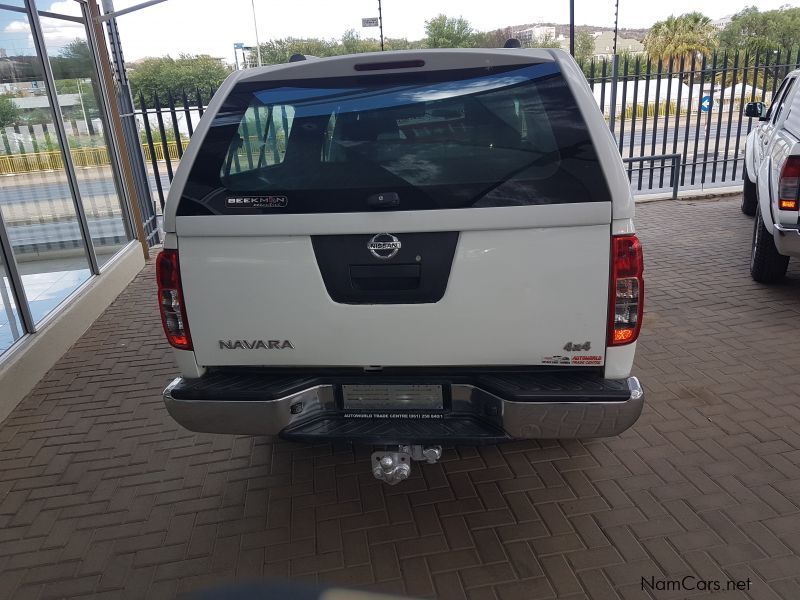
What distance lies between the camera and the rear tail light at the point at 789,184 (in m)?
4.73

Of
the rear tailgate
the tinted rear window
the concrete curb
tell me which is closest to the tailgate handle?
the rear tailgate

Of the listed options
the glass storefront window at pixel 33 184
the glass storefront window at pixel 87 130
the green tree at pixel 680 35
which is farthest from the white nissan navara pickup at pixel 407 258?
the green tree at pixel 680 35

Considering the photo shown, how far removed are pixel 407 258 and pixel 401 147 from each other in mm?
492

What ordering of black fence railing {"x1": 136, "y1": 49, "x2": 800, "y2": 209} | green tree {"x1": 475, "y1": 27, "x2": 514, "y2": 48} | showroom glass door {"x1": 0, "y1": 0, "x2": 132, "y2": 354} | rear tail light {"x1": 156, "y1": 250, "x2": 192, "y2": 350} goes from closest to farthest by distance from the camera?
rear tail light {"x1": 156, "y1": 250, "x2": 192, "y2": 350} < showroom glass door {"x1": 0, "y1": 0, "x2": 132, "y2": 354} < black fence railing {"x1": 136, "y1": 49, "x2": 800, "y2": 209} < green tree {"x1": 475, "y1": 27, "x2": 514, "y2": 48}

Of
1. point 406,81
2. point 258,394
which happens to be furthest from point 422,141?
point 258,394

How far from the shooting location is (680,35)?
38.5 m

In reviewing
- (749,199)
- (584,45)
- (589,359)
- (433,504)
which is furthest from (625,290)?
(584,45)

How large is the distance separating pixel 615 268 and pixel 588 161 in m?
0.42

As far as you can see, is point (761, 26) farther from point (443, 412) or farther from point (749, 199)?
point (443, 412)

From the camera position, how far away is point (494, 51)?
2.63 m

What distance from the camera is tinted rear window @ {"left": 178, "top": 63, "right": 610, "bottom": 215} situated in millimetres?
2416

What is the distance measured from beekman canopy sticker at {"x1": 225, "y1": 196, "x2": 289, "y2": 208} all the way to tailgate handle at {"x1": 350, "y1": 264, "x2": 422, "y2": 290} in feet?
1.26

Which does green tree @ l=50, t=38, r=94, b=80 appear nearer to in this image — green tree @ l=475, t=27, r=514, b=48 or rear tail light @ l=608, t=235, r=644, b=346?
rear tail light @ l=608, t=235, r=644, b=346

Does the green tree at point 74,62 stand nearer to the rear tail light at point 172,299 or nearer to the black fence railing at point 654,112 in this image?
the black fence railing at point 654,112
